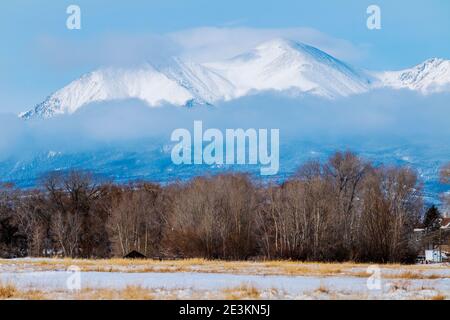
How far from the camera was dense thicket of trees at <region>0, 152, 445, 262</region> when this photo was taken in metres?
60.8

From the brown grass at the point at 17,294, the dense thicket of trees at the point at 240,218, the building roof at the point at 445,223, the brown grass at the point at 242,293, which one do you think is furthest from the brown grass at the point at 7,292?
the building roof at the point at 445,223

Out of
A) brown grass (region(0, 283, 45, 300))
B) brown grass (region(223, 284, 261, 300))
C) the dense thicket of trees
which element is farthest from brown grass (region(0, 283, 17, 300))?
the dense thicket of trees

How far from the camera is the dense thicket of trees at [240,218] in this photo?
6075 cm

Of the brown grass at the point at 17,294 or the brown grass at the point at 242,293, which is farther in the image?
the brown grass at the point at 17,294

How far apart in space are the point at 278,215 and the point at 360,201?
326 inches

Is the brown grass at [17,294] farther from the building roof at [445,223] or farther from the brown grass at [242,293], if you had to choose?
the building roof at [445,223]

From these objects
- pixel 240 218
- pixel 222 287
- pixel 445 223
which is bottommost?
pixel 222 287

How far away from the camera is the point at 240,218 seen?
67.0 m

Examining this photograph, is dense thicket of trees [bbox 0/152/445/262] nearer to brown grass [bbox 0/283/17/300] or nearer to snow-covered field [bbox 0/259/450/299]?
snow-covered field [bbox 0/259/450/299]

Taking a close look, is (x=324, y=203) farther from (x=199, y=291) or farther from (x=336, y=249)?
(x=199, y=291)

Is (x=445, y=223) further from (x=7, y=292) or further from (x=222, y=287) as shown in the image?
(x=7, y=292)

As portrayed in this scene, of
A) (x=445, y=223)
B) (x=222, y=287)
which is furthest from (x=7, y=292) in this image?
(x=445, y=223)

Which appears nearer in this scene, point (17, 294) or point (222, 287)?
point (17, 294)
